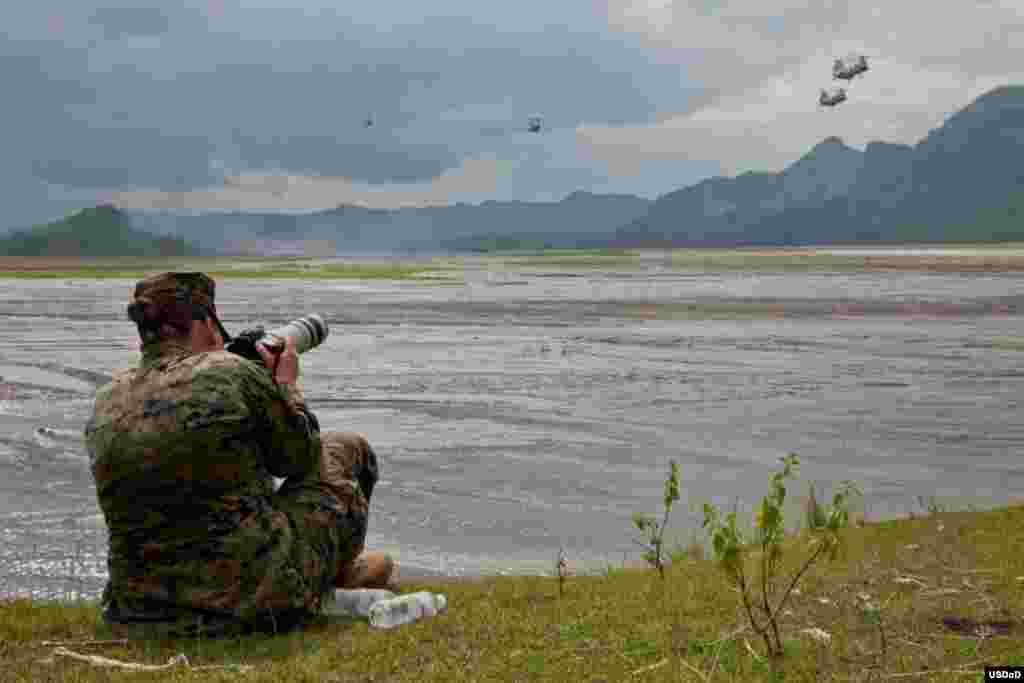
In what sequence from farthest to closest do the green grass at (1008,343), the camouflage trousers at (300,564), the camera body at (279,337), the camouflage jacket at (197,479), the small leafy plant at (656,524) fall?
the green grass at (1008,343) < the small leafy plant at (656,524) < the camera body at (279,337) < the camouflage trousers at (300,564) < the camouflage jacket at (197,479)

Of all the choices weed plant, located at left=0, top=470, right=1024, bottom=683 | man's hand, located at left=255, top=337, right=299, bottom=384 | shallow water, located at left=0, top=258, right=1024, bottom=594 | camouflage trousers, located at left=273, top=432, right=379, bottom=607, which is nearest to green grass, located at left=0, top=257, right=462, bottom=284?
shallow water, located at left=0, top=258, right=1024, bottom=594

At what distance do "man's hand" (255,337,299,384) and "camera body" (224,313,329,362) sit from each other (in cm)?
2

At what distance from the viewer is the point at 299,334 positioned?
21.1ft

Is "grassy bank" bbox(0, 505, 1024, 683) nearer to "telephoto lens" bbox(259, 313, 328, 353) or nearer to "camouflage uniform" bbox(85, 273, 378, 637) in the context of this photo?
"camouflage uniform" bbox(85, 273, 378, 637)

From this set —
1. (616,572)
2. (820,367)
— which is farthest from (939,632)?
(820,367)

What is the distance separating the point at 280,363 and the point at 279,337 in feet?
0.57

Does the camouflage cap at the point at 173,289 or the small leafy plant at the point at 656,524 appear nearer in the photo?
the camouflage cap at the point at 173,289

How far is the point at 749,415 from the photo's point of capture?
709 inches

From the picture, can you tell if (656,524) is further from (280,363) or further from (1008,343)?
(1008,343)

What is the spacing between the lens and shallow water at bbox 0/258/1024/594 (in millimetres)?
11008

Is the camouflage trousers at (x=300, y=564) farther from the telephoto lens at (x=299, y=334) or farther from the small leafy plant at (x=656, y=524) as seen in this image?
the small leafy plant at (x=656, y=524)

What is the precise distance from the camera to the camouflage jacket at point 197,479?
221 inches

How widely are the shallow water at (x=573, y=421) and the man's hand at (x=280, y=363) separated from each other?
12.2ft

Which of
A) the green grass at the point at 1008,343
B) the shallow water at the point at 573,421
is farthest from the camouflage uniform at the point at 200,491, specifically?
the green grass at the point at 1008,343
